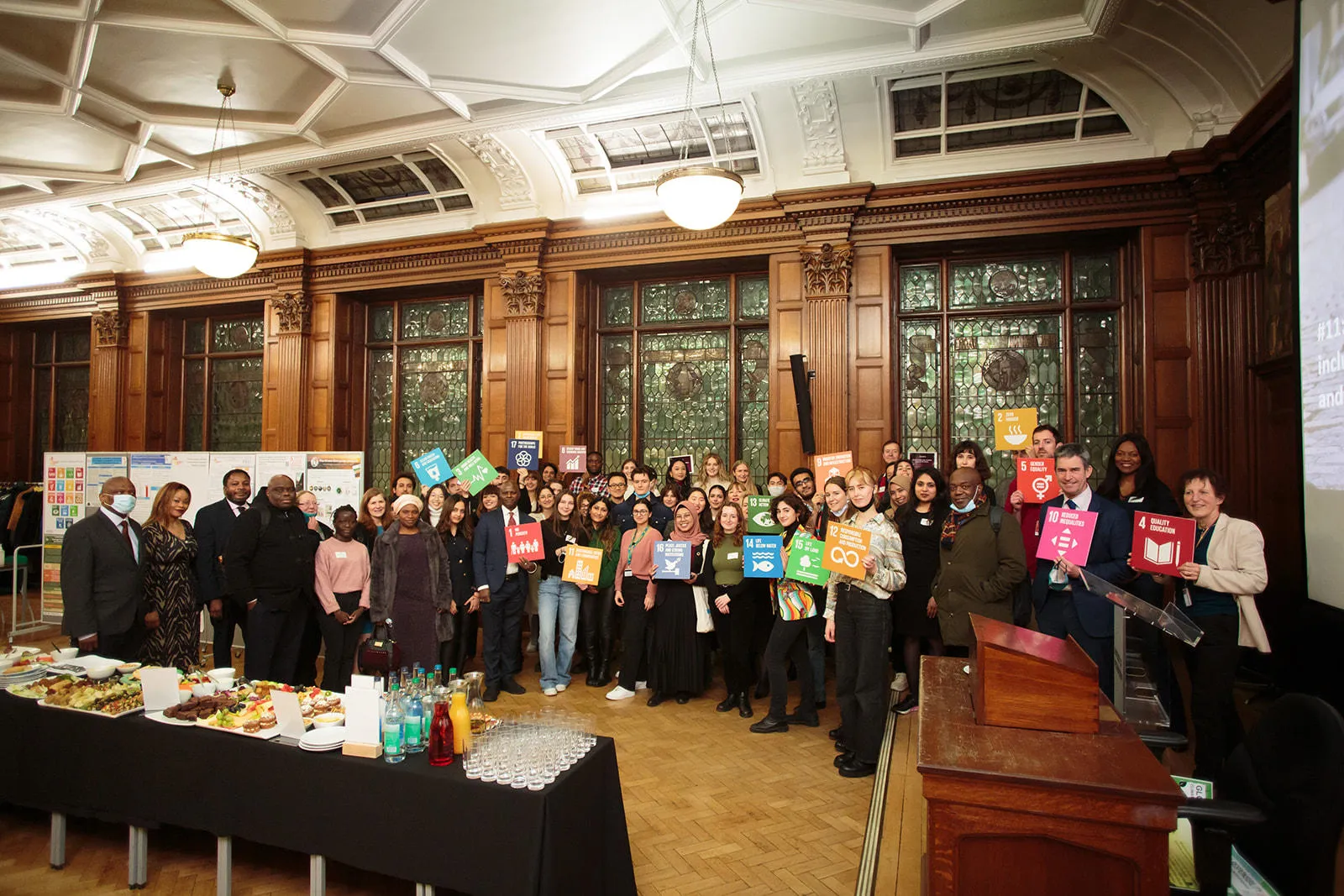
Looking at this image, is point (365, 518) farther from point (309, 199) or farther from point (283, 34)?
point (309, 199)

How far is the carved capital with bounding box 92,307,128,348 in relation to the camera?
35.4 ft

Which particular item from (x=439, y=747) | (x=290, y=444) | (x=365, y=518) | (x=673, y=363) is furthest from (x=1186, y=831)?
(x=290, y=444)

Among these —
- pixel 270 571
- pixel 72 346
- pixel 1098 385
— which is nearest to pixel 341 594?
pixel 270 571

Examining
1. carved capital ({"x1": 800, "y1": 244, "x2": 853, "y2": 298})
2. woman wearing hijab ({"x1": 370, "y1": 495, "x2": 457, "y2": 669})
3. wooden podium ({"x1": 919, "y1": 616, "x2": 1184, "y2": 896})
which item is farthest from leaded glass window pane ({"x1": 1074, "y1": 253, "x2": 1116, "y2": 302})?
woman wearing hijab ({"x1": 370, "y1": 495, "x2": 457, "y2": 669})

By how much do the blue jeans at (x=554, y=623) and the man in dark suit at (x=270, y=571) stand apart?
180cm

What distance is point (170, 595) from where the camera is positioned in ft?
15.0

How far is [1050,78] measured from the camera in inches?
257

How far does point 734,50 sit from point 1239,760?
19.8ft

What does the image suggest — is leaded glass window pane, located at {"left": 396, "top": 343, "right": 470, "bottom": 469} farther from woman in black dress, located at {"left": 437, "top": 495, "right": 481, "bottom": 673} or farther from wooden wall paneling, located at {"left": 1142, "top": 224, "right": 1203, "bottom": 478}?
wooden wall paneling, located at {"left": 1142, "top": 224, "right": 1203, "bottom": 478}

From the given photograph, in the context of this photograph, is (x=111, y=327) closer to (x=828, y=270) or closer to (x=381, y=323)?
(x=381, y=323)

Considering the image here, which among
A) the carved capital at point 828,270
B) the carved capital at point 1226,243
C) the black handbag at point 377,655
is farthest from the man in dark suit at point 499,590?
the carved capital at point 1226,243

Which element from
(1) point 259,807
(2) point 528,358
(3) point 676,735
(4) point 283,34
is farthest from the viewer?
(2) point 528,358

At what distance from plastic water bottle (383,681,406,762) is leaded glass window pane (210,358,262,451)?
31.3 feet

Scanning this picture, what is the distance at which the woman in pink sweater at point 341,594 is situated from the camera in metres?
5.11
